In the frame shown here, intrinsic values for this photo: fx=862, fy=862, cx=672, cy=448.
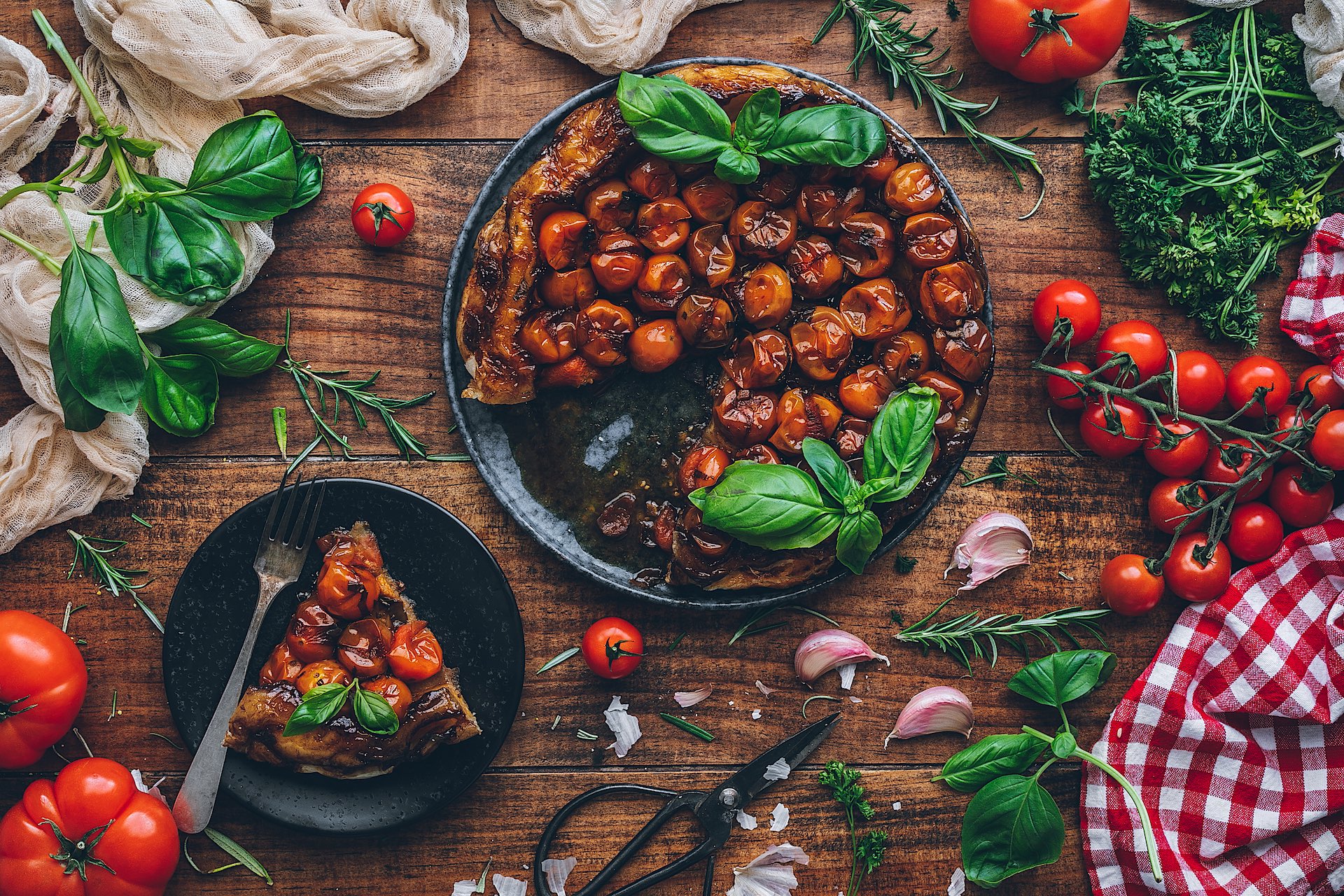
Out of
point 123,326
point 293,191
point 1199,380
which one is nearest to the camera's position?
point 123,326

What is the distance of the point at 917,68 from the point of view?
8.07 feet

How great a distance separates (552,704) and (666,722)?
33cm

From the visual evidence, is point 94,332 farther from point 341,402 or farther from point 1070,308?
point 1070,308

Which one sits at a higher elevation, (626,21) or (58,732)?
(626,21)

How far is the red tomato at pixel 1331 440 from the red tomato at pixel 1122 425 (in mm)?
443

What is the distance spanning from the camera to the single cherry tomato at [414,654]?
230 centimetres

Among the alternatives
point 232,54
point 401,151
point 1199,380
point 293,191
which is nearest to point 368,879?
point 293,191

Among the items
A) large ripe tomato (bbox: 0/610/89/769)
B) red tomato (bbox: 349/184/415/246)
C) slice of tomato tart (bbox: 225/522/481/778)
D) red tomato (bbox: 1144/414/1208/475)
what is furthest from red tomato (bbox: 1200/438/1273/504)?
large ripe tomato (bbox: 0/610/89/769)

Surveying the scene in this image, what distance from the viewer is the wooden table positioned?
2.46 metres

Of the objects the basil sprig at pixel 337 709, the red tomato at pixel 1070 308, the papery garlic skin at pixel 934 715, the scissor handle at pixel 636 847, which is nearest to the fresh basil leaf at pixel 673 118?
the red tomato at pixel 1070 308

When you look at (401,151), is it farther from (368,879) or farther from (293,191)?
(368,879)

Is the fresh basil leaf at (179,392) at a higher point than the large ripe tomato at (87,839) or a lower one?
higher

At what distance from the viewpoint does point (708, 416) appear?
2.41 m

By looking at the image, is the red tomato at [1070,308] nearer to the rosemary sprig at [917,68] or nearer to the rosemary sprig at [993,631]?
the rosemary sprig at [917,68]
